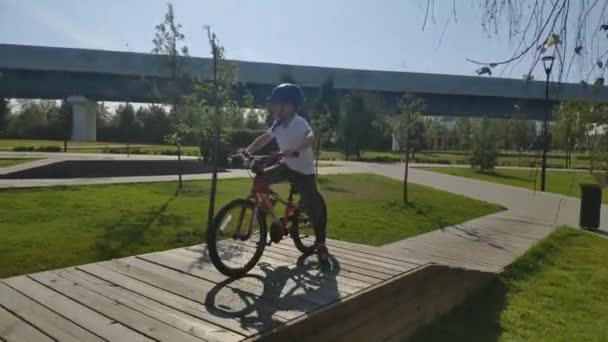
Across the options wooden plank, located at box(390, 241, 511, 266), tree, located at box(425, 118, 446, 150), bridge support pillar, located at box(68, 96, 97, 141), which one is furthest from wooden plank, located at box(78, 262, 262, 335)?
bridge support pillar, located at box(68, 96, 97, 141)

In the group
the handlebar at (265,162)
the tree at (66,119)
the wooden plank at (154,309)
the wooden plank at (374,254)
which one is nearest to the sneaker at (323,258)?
the wooden plank at (374,254)

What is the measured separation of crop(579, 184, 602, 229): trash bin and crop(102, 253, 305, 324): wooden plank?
9771 millimetres

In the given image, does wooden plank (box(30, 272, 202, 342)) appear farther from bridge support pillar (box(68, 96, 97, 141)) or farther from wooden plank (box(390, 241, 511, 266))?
bridge support pillar (box(68, 96, 97, 141))

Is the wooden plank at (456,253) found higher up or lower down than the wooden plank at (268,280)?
lower down

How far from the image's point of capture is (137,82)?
41.5 meters

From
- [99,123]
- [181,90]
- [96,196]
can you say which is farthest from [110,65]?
[96,196]

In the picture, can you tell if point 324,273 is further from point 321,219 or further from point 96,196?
point 96,196

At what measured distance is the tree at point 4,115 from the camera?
53.8 meters

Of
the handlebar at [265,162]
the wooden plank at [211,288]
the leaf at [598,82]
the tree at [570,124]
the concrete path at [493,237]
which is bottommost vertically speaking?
the concrete path at [493,237]

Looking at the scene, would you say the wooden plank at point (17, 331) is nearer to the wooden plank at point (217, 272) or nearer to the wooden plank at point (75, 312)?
the wooden plank at point (75, 312)

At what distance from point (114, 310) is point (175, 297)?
47 centimetres

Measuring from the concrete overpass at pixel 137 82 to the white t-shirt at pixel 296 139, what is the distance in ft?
132

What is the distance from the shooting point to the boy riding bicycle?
4406 mm

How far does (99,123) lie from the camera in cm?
6206
